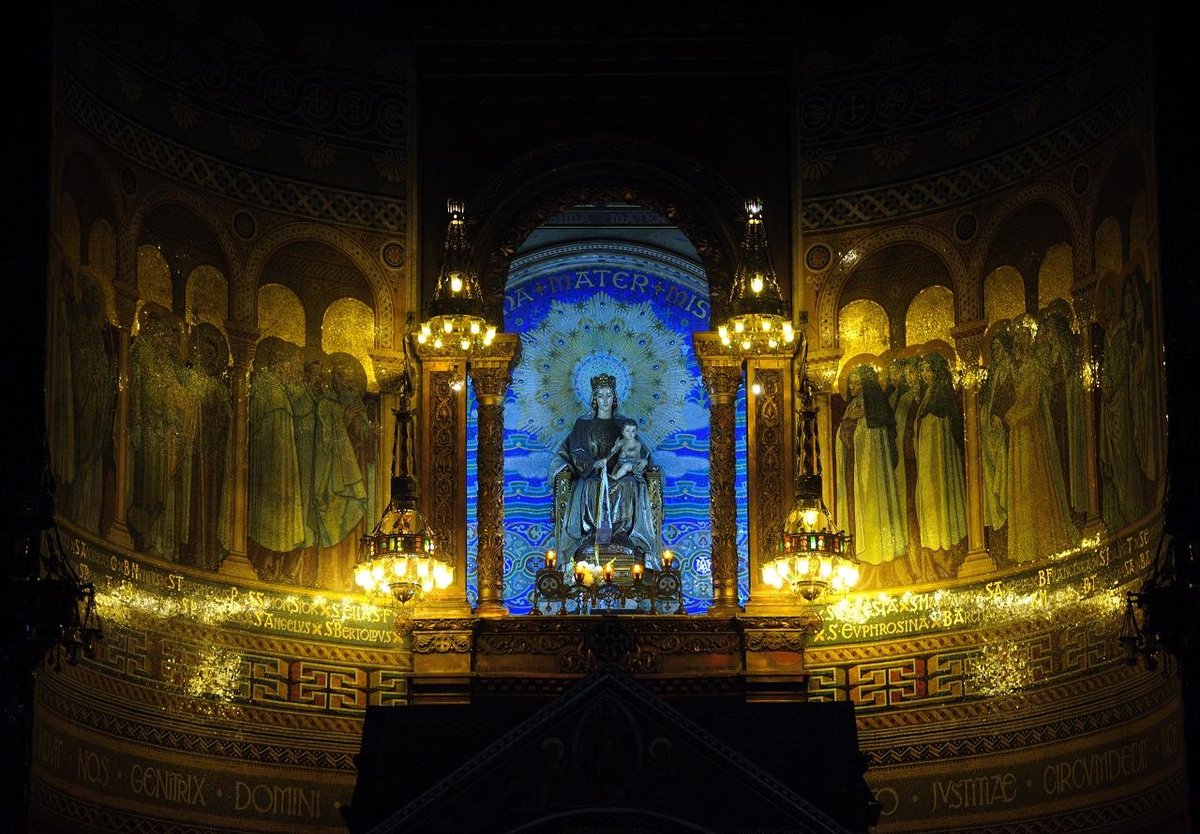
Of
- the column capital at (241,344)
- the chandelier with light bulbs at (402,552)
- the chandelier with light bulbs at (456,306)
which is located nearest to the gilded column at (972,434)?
the chandelier with light bulbs at (456,306)

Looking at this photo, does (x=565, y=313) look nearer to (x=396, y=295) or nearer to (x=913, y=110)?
(x=396, y=295)

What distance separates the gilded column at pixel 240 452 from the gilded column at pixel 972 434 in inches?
296

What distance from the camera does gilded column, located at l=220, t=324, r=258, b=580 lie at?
89.4 feet

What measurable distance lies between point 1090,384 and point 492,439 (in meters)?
6.48

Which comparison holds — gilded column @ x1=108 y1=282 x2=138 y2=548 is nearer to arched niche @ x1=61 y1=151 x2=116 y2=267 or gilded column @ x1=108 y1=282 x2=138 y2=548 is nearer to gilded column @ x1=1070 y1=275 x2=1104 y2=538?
arched niche @ x1=61 y1=151 x2=116 y2=267

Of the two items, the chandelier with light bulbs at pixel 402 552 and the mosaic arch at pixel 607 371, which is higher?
the mosaic arch at pixel 607 371

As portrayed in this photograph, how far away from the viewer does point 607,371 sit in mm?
31281

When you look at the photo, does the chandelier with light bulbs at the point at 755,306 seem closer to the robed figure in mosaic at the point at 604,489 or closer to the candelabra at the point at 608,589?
the robed figure in mosaic at the point at 604,489

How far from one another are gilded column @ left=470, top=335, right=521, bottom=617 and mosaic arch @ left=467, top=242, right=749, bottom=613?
230cm

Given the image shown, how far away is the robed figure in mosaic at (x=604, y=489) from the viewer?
29.2 meters

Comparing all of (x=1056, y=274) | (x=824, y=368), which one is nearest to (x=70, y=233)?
(x=824, y=368)

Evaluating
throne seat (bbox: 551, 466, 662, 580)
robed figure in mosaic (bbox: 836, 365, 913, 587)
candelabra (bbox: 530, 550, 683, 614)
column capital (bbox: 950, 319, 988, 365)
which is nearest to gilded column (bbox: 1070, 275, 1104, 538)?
column capital (bbox: 950, 319, 988, 365)

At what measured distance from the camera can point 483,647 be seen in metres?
27.3

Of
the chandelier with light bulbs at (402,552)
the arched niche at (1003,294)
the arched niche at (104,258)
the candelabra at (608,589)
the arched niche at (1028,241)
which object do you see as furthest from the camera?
the candelabra at (608,589)
